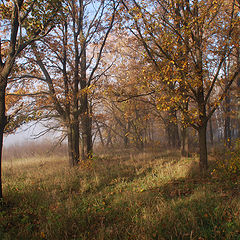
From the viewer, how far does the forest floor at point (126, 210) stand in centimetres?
353

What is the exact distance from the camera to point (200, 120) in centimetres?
678

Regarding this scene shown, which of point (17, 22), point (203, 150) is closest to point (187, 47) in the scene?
point (203, 150)

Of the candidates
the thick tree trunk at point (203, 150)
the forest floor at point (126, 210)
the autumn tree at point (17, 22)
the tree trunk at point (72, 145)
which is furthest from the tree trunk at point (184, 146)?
the autumn tree at point (17, 22)

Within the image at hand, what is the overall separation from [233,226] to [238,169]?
3.35 meters

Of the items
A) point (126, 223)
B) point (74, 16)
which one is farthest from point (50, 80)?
point (126, 223)

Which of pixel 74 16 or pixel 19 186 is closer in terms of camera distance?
pixel 19 186

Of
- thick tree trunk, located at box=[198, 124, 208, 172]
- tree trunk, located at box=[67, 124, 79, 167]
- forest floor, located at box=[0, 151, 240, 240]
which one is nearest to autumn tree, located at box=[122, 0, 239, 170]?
thick tree trunk, located at box=[198, 124, 208, 172]

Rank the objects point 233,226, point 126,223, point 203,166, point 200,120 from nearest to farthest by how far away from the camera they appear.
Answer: point 233,226
point 126,223
point 200,120
point 203,166

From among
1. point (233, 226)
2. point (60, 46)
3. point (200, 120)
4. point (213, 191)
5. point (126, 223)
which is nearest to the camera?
point (233, 226)

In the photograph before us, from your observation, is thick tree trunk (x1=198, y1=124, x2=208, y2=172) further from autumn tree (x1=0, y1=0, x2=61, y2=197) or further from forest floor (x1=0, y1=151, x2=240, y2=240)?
autumn tree (x1=0, y1=0, x2=61, y2=197)

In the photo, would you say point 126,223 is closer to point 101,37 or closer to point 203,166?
point 203,166

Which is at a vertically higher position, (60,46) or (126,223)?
(60,46)

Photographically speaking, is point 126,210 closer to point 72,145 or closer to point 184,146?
point 72,145

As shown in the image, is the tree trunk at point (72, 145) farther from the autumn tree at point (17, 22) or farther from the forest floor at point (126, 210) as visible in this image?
the autumn tree at point (17, 22)
